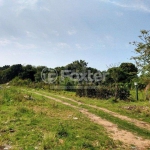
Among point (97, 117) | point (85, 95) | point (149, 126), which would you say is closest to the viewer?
point (149, 126)

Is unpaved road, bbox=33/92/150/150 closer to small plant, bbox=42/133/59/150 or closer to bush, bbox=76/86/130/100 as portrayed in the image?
small plant, bbox=42/133/59/150

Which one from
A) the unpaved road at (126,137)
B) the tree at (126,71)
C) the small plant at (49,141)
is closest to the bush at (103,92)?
the unpaved road at (126,137)

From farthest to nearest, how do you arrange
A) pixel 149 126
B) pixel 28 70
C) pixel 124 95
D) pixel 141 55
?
1. pixel 28 70
2. pixel 124 95
3. pixel 141 55
4. pixel 149 126

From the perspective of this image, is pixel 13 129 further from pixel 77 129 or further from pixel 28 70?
pixel 28 70

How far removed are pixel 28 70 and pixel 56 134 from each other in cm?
4557

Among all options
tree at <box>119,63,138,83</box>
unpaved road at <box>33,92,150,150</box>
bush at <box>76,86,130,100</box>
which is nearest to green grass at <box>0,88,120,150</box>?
unpaved road at <box>33,92,150,150</box>

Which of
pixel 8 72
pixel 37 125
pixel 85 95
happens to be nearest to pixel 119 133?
pixel 37 125

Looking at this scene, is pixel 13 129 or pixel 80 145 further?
pixel 13 129

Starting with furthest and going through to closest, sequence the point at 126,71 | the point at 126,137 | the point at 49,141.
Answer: the point at 126,71
the point at 126,137
the point at 49,141

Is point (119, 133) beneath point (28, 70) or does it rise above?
beneath

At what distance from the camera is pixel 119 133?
21.3 ft

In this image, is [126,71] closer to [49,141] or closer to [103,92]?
[103,92]

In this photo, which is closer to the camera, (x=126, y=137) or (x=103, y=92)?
(x=126, y=137)

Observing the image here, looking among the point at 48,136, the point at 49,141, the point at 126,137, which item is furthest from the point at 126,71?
the point at 49,141
